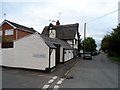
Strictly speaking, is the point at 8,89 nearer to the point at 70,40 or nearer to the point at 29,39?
the point at 29,39

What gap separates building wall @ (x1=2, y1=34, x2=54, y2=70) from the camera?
16.1 metres

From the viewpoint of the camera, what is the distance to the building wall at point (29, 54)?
52.7ft

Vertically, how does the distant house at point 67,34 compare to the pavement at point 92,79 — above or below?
above

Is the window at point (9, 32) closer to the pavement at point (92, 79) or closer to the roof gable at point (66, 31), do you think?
the roof gable at point (66, 31)

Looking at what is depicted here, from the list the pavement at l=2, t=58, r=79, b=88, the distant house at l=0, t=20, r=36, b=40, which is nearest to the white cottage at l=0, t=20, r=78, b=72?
the pavement at l=2, t=58, r=79, b=88

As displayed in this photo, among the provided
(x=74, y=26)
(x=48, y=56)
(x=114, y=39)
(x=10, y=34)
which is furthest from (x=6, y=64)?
(x=74, y=26)

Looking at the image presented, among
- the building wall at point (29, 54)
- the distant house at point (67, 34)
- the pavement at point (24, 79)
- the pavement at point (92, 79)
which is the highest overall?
the distant house at point (67, 34)

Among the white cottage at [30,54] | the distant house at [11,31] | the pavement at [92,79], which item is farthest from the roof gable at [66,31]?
the white cottage at [30,54]

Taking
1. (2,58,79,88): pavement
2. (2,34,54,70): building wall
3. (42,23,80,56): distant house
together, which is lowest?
(2,58,79,88): pavement

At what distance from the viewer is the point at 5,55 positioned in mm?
17828

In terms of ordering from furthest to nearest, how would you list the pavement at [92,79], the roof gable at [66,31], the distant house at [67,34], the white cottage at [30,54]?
the roof gable at [66,31], the distant house at [67,34], the white cottage at [30,54], the pavement at [92,79]

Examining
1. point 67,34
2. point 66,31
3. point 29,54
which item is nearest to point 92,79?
point 29,54

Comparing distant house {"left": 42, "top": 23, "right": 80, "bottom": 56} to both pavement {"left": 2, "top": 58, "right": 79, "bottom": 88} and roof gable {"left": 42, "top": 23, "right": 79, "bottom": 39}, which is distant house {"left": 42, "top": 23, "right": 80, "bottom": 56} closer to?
roof gable {"left": 42, "top": 23, "right": 79, "bottom": 39}

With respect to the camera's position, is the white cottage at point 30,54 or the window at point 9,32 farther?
the window at point 9,32
